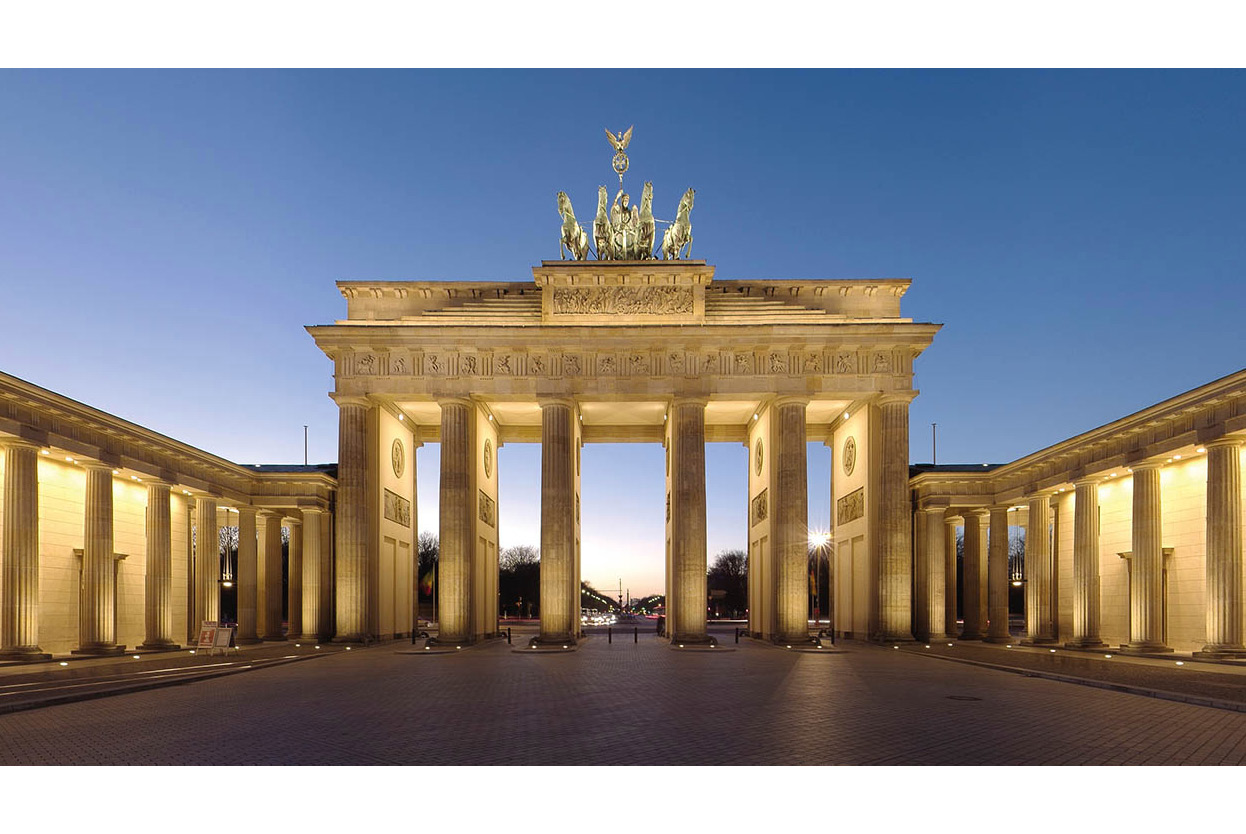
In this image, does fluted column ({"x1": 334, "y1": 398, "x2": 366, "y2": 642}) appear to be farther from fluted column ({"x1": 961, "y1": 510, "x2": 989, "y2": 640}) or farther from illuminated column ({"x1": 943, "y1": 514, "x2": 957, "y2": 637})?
illuminated column ({"x1": 943, "y1": 514, "x2": 957, "y2": 637})

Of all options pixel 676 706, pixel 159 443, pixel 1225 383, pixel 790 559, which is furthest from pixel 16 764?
pixel 790 559

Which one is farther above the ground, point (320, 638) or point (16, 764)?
point (16, 764)

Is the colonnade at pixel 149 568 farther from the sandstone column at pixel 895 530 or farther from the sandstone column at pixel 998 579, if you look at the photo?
the sandstone column at pixel 998 579

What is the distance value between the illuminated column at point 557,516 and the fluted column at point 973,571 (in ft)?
72.7

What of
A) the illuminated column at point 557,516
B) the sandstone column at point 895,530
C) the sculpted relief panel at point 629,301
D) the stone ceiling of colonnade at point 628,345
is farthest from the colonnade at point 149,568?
the sandstone column at point 895,530

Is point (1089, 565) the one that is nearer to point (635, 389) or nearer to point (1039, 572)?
point (1039, 572)

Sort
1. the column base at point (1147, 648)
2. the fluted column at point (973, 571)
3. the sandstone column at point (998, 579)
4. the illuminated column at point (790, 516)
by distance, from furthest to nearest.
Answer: the fluted column at point (973, 571), the sandstone column at point (998, 579), the illuminated column at point (790, 516), the column base at point (1147, 648)

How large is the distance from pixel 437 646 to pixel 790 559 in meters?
16.4

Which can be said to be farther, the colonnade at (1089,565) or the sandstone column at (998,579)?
the sandstone column at (998,579)

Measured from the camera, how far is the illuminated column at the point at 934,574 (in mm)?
43594

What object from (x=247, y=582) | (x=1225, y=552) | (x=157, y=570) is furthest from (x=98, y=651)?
(x=1225, y=552)

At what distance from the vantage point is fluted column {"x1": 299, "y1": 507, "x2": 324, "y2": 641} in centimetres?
4353

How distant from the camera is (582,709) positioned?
17156 millimetres

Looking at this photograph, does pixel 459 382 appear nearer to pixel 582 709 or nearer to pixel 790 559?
pixel 790 559
